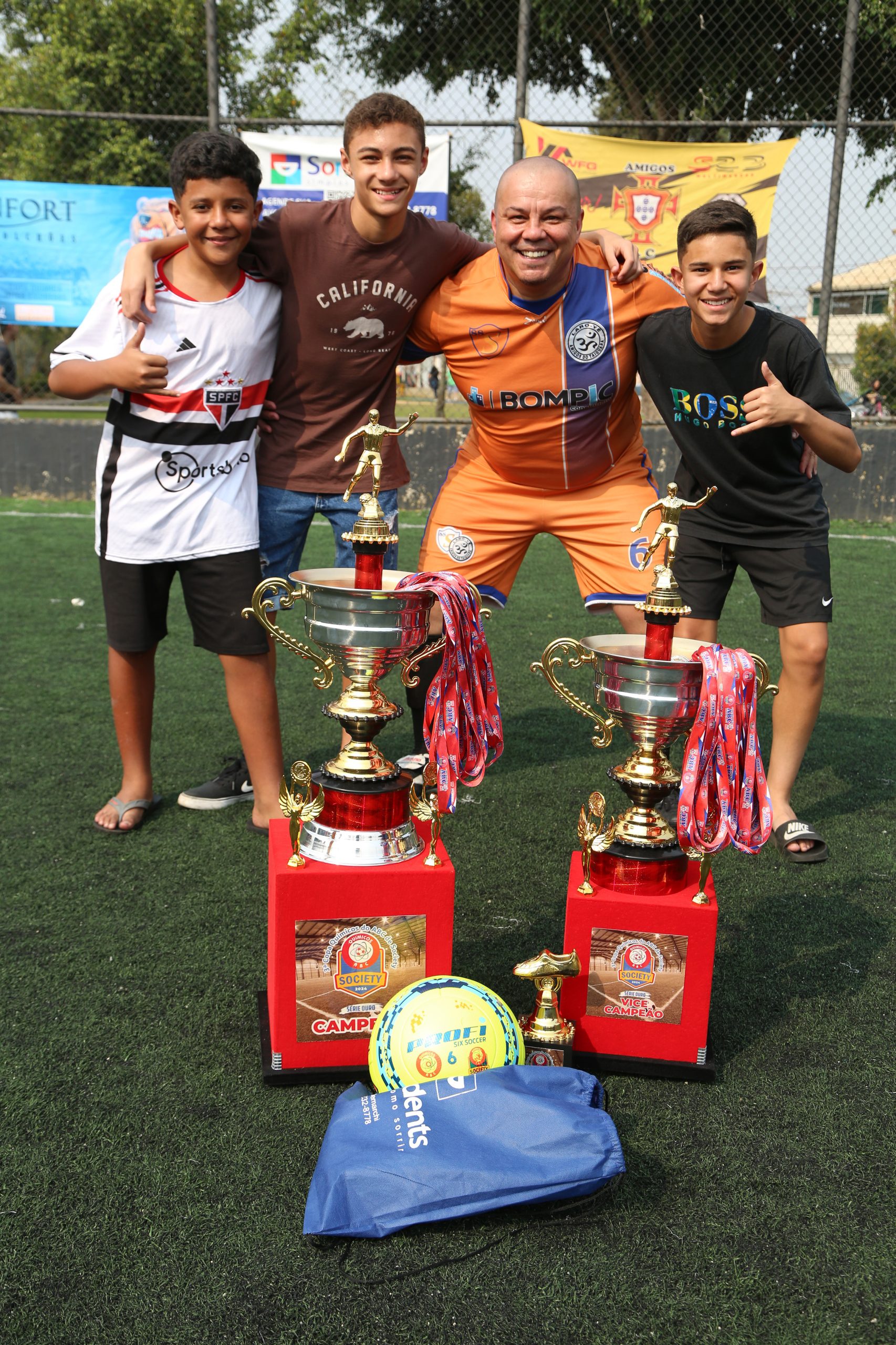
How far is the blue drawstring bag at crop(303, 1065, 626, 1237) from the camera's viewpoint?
193cm

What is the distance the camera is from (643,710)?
2.46 metres

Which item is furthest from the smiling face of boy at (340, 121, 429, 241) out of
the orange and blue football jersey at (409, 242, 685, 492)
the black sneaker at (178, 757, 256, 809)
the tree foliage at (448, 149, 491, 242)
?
the tree foliage at (448, 149, 491, 242)

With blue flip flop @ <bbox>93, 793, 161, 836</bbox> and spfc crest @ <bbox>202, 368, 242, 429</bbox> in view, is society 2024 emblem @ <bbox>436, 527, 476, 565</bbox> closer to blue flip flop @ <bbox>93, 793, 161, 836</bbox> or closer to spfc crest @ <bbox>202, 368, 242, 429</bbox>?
spfc crest @ <bbox>202, 368, 242, 429</bbox>

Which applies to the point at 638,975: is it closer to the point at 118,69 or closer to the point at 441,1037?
the point at 441,1037

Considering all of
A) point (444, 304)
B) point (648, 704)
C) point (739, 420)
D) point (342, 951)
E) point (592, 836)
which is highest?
point (444, 304)

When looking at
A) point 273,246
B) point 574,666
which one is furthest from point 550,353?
point 574,666

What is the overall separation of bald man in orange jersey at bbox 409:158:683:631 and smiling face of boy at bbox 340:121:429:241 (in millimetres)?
281

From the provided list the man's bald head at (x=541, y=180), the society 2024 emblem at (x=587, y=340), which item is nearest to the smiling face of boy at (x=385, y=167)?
the man's bald head at (x=541, y=180)

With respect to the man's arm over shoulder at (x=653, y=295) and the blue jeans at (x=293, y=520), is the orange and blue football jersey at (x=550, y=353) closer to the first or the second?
the man's arm over shoulder at (x=653, y=295)

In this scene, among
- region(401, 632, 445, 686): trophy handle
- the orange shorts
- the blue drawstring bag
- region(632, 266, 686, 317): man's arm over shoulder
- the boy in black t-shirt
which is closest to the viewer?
the blue drawstring bag

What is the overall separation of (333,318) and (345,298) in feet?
0.23

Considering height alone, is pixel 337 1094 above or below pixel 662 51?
below

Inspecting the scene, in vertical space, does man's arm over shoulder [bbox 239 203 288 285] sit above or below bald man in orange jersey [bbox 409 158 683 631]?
above

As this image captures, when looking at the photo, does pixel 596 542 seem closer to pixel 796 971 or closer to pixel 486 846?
pixel 486 846
